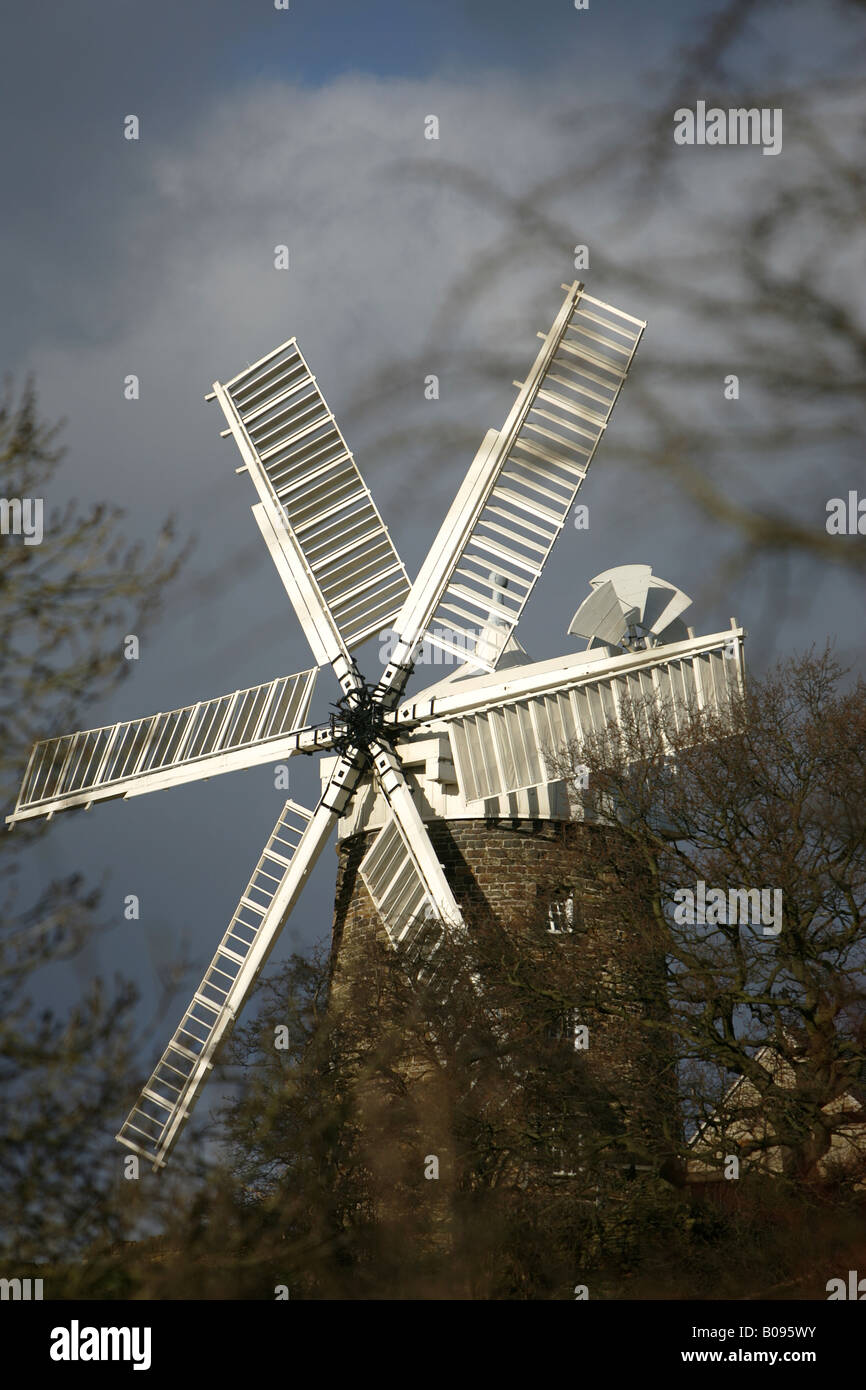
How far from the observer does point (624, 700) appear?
939 inches

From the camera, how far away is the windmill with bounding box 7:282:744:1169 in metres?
23.3

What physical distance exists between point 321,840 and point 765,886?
7043mm

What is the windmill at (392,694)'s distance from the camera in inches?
917

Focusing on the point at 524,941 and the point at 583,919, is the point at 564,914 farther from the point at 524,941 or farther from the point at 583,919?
the point at 524,941

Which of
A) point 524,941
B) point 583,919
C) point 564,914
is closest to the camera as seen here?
point 524,941

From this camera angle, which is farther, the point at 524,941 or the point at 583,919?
the point at 583,919

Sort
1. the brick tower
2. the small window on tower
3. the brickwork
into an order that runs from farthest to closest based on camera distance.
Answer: the small window on tower < the brickwork < the brick tower

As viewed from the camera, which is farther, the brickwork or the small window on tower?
the small window on tower

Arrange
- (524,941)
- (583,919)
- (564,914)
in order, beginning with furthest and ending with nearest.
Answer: (564,914) → (583,919) → (524,941)

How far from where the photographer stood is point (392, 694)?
24.2 metres

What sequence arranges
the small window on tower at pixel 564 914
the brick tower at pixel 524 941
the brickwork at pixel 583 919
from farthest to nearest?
the small window on tower at pixel 564 914
the brickwork at pixel 583 919
the brick tower at pixel 524 941

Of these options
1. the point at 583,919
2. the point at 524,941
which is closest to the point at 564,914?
the point at 583,919

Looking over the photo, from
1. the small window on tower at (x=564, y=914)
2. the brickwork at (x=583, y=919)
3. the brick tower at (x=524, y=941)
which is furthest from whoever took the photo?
the small window on tower at (x=564, y=914)
